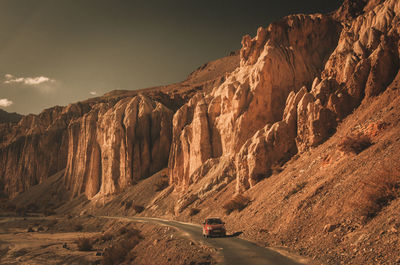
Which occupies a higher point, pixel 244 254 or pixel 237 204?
pixel 237 204

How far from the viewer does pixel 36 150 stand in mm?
83188

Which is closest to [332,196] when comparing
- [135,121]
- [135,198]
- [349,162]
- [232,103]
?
[349,162]

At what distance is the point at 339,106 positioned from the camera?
23.4m

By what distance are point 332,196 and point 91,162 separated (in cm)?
5594

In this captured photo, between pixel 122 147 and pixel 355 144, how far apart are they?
45.8m

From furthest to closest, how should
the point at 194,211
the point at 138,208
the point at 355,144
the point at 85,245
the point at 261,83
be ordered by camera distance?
1. the point at 138,208
2. the point at 261,83
3. the point at 194,211
4. the point at 85,245
5. the point at 355,144

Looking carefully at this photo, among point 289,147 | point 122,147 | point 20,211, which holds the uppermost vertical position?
point 122,147

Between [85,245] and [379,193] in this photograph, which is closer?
[379,193]

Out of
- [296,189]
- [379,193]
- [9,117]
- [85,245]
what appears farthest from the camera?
[9,117]

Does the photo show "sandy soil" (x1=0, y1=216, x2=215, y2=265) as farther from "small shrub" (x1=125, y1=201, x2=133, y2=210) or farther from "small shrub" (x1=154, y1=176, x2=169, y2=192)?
"small shrub" (x1=154, y1=176, x2=169, y2=192)

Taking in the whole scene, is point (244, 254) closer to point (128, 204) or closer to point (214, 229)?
point (214, 229)

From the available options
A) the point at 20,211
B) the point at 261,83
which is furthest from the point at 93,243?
the point at 20,211

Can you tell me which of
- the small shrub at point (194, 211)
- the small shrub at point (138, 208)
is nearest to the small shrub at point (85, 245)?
the small shrub at point (194, 211)

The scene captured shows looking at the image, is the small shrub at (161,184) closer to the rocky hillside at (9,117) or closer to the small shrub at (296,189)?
the small shrub at (296,189)
